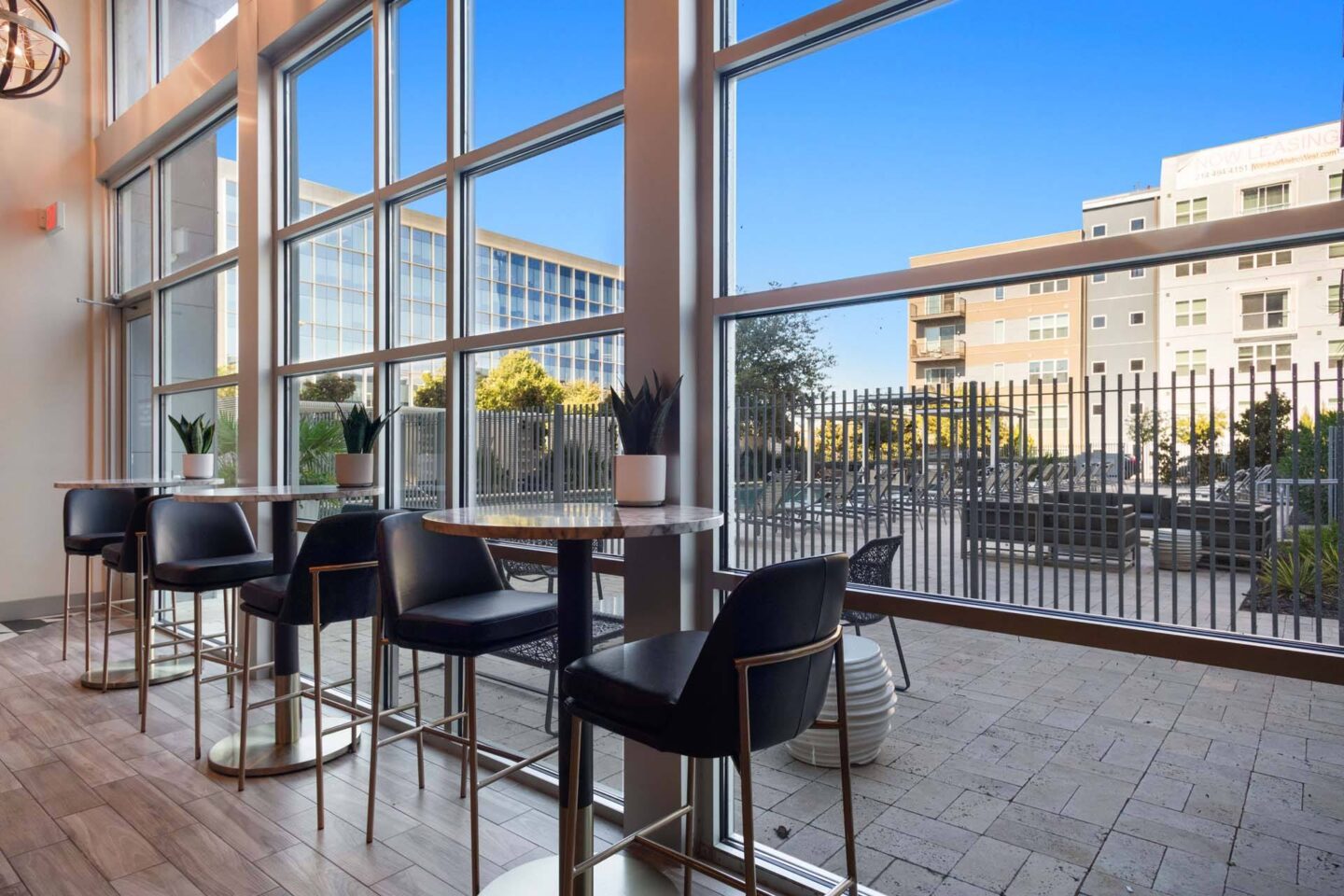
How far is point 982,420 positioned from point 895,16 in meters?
1.12

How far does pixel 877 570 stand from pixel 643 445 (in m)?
0.73

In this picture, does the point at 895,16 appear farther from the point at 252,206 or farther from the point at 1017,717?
the point at 252,206

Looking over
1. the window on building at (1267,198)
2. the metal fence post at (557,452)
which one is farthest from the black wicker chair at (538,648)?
the window on building at (1267,198)

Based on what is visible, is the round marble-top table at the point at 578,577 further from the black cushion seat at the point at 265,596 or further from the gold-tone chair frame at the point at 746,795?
Result: the black cushion seat at the point at 265,596

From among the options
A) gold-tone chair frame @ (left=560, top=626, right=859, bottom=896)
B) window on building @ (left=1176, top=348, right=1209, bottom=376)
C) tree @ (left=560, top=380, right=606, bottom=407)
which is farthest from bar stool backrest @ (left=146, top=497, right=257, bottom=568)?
window on building @ (left=1176, top=348, right=1209, bottom=376)

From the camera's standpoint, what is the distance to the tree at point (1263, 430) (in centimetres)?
149

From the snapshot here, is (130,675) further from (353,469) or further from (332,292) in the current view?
(332,292)

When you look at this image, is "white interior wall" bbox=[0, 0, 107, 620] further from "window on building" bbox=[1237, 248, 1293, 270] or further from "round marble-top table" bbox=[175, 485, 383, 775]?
"window on building" bbox=[1237, 248, 1293, 270]

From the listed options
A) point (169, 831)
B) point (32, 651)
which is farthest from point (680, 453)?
point (32, 651)

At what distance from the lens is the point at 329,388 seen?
154 inches

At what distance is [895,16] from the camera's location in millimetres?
2062

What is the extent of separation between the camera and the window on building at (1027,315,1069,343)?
1.75 meters

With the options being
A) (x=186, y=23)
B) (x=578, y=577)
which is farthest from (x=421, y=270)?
(x=186, y=23)

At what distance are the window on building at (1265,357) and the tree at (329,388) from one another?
138 inches
